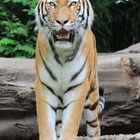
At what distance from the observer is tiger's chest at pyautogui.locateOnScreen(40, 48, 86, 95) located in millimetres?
3791

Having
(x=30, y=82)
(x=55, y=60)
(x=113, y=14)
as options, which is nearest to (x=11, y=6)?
(x=113, y=14)

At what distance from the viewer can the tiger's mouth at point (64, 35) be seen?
3580 mm

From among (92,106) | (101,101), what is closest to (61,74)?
(92,106)

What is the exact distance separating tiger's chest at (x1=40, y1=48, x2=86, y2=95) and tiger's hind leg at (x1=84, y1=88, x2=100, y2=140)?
0.44m

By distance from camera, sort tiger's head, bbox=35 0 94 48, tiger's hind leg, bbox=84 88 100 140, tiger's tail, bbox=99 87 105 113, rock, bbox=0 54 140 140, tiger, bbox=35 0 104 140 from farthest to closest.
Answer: rock, bbox=0 54 140 140, tiger's tail, bbox=99 87 105 113, tiger's hind leg, bbox=84 88 100 140, tiger, bbox=35 0 104 140, tiger's head, bbox=35 0 94 48

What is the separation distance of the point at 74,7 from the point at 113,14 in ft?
14.5

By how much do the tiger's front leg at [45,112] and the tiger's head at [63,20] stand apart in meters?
0.34

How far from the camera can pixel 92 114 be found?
4316 millimetres

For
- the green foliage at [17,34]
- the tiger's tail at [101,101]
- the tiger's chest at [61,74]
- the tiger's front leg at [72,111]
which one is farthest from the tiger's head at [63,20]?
the green foliage at [17,34]

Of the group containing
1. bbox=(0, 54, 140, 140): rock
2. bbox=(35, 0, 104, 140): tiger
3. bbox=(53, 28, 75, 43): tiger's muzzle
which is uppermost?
bbox=(53, 28, 75, 43): tiger's muzzle

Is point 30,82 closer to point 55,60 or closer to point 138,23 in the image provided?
point 55,60

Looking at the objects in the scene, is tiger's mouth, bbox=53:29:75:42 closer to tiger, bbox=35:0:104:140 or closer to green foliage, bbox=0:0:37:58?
tiger, bbox=35:0:104:140

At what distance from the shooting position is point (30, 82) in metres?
5.04

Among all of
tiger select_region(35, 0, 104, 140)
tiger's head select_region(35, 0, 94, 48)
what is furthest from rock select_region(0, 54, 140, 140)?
tiger's head select_region(35, 0, 94, 48)
